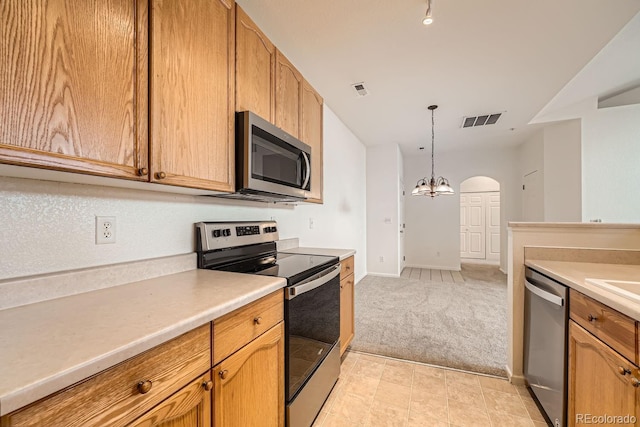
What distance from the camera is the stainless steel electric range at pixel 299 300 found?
1261mm

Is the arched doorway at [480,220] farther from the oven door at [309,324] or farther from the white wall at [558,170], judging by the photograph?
the oven door at [309,324]

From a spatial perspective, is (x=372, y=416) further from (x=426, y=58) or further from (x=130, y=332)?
(x=426, y=58)

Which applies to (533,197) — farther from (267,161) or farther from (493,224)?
(267,161)

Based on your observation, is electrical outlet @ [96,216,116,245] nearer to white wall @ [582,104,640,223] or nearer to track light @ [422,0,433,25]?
track light @ [422,0,433,25]

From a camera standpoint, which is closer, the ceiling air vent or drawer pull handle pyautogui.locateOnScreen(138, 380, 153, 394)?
drawer pull handle pyautogui.locateOnScreen(138, 380, 153, 394)

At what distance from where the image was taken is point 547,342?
147 cm

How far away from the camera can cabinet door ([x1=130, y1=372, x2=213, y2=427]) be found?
2.19ft

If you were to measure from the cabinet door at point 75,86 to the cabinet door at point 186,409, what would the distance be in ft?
2.38

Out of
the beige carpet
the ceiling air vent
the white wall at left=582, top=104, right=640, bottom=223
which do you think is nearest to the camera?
the beige carpet

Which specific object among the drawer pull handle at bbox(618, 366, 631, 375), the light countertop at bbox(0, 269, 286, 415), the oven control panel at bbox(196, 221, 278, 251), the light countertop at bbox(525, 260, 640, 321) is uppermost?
the oven control panel at bbox(196, 221, 278, 251)

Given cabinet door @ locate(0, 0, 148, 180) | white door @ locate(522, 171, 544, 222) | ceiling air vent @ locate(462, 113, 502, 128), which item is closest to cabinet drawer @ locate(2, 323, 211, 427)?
cabinet door @ locate(0, 0, 148, 180)

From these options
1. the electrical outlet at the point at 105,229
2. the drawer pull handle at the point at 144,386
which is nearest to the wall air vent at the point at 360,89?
the electrical outlet at the point at 105,229

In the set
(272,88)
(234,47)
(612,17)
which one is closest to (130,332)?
(234,47)

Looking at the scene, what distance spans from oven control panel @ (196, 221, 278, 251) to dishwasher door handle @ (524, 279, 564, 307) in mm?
1741
